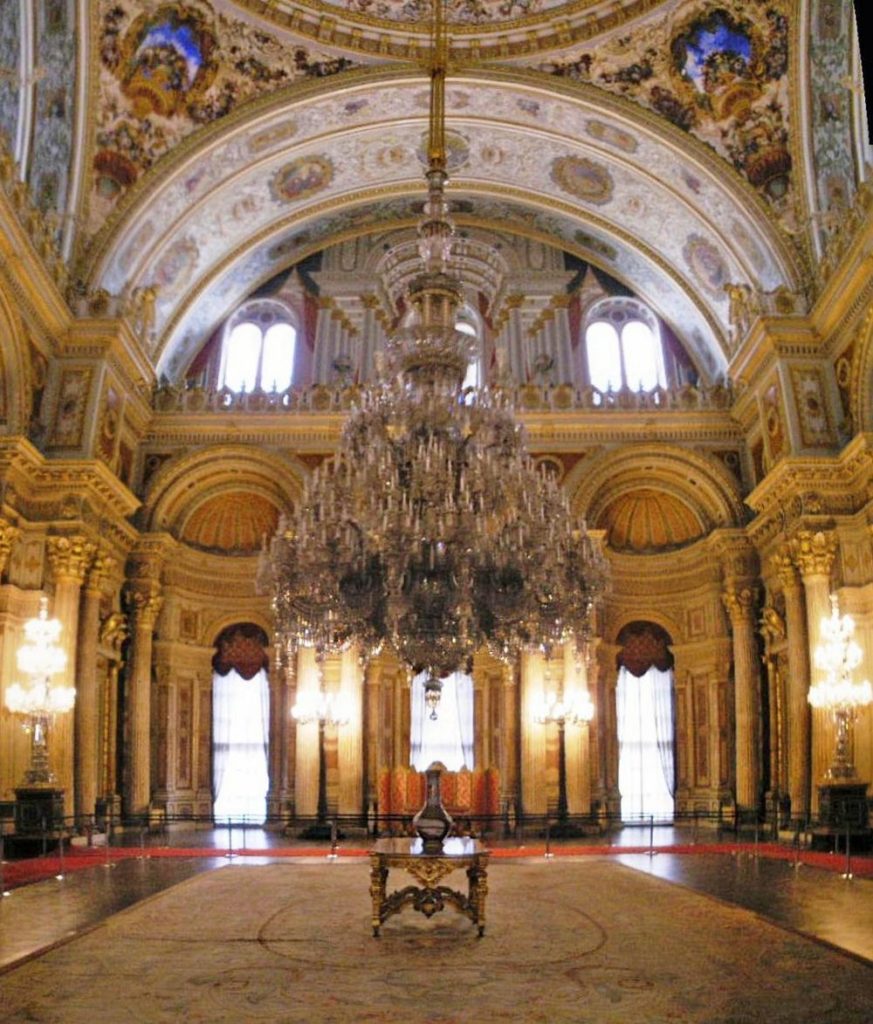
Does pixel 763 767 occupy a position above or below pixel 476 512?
below

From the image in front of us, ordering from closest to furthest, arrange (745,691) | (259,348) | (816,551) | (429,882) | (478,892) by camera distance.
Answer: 1. (478,892)
2. (429,882)
3. (816,551)
4. (745,691)
5. (259,348)

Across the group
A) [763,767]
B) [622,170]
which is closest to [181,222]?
[622,170]

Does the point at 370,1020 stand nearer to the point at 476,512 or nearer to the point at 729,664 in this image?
the point at 476,512

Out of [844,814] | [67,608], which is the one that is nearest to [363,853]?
[67,608]

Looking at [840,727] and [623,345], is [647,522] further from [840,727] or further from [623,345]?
[840,727]

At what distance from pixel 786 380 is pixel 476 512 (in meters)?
8.43

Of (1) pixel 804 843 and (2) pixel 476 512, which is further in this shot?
(1) pixel 804 843

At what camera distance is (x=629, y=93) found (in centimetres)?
1989

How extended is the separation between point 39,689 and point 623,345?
46.4 feet

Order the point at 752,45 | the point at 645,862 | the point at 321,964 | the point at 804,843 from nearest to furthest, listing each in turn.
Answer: the point at 321,964 < the point at 645,862 < the point at 804,843 < the point at 752,45

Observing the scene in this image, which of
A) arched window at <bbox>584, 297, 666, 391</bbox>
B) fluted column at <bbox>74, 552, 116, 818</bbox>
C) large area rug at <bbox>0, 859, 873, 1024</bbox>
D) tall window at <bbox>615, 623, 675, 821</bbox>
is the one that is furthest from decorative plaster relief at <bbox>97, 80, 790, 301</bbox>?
large area rug at <bbox>0, 859, 873, 1024</bbox>

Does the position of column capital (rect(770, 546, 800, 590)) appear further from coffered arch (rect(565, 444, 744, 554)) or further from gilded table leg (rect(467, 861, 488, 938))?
gilded table leg (rect(467, 861, 488, 938))

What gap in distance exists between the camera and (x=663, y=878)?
496 inches

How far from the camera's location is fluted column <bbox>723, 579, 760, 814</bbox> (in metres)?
20.2
